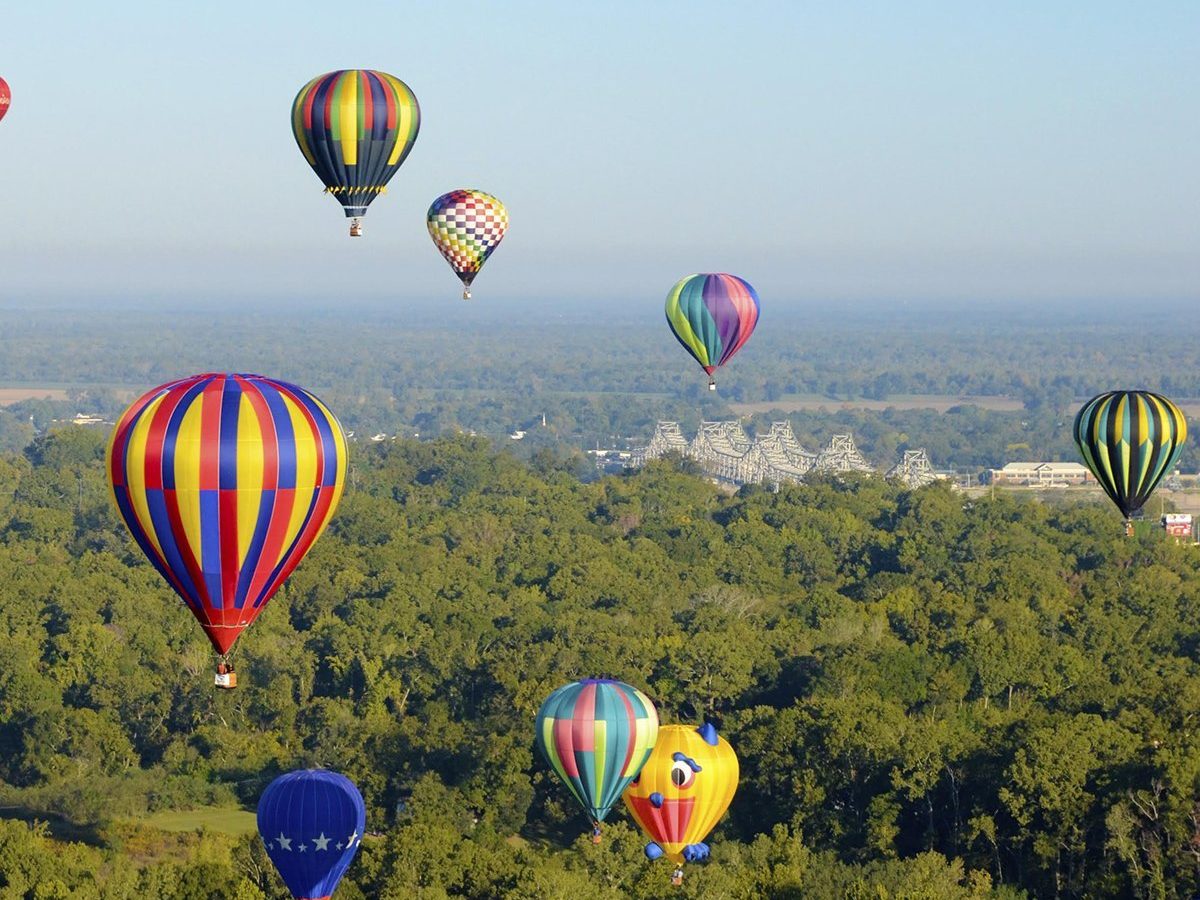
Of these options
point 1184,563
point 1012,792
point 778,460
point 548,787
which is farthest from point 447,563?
point 778,460

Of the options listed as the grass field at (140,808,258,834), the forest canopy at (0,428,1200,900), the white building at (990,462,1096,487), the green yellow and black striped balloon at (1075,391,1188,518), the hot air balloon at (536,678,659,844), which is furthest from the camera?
the white building at (990,462,1096,487)

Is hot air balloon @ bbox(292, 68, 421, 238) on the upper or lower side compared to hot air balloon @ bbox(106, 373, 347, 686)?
upper

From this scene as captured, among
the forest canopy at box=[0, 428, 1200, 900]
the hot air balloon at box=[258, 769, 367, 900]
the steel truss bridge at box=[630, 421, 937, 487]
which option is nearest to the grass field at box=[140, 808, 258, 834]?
the forest canopy at box=[0, 428, 1200, 900]

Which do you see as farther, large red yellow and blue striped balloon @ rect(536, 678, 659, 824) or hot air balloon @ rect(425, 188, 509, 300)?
hot air balloon @ rect(425, 188, 509, 300)

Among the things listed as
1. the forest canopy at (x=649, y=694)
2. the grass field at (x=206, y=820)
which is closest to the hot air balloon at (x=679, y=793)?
the forest canopy at (x=649, y=694)

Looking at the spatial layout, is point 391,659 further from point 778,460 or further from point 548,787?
point 778,460

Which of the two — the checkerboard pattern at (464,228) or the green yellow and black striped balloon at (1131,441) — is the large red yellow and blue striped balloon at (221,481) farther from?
the checkerboard pattern at (464,228)

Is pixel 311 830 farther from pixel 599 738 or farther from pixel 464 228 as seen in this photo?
pixel 464 228

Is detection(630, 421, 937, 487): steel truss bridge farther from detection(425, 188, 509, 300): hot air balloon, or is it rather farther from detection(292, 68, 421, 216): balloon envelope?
detection(292, 68, 421, 216): balloon envelope
